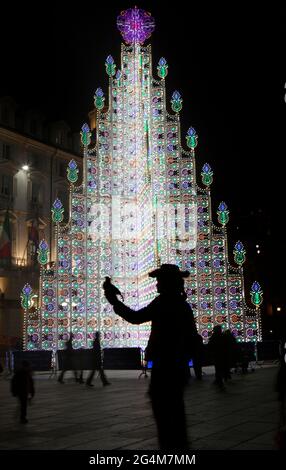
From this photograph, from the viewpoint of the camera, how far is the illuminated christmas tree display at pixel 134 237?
22.0 meters

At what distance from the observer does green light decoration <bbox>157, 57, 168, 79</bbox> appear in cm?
2367

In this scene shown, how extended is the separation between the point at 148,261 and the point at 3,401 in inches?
353

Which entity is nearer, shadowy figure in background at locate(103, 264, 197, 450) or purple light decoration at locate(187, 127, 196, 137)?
shadowy figure in background at locate(103, 264, 197, 450)

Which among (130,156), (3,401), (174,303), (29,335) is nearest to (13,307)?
(29,335)

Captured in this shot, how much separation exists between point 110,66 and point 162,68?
2296 millimetres

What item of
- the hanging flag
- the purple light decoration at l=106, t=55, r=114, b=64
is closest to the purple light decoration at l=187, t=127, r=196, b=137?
the purple light decoration at l=106, t=55, r=114, b=64

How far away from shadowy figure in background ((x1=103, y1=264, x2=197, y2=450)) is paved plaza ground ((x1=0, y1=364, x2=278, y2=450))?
2.83 m

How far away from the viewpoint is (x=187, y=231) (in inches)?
880

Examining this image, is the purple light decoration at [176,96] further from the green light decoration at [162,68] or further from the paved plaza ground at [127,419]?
the paved plaza ground at [127,419]

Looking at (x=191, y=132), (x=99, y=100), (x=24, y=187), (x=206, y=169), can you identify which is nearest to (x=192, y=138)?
(x=191, y=132)

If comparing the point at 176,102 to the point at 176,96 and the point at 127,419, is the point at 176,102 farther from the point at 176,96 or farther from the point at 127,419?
the point at 127,419

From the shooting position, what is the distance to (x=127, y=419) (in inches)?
391

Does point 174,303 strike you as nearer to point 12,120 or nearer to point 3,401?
point 3,401

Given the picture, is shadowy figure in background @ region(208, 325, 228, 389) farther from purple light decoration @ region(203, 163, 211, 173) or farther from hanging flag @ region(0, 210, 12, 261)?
hanging flag @ region(0, 210, 12, 261)
